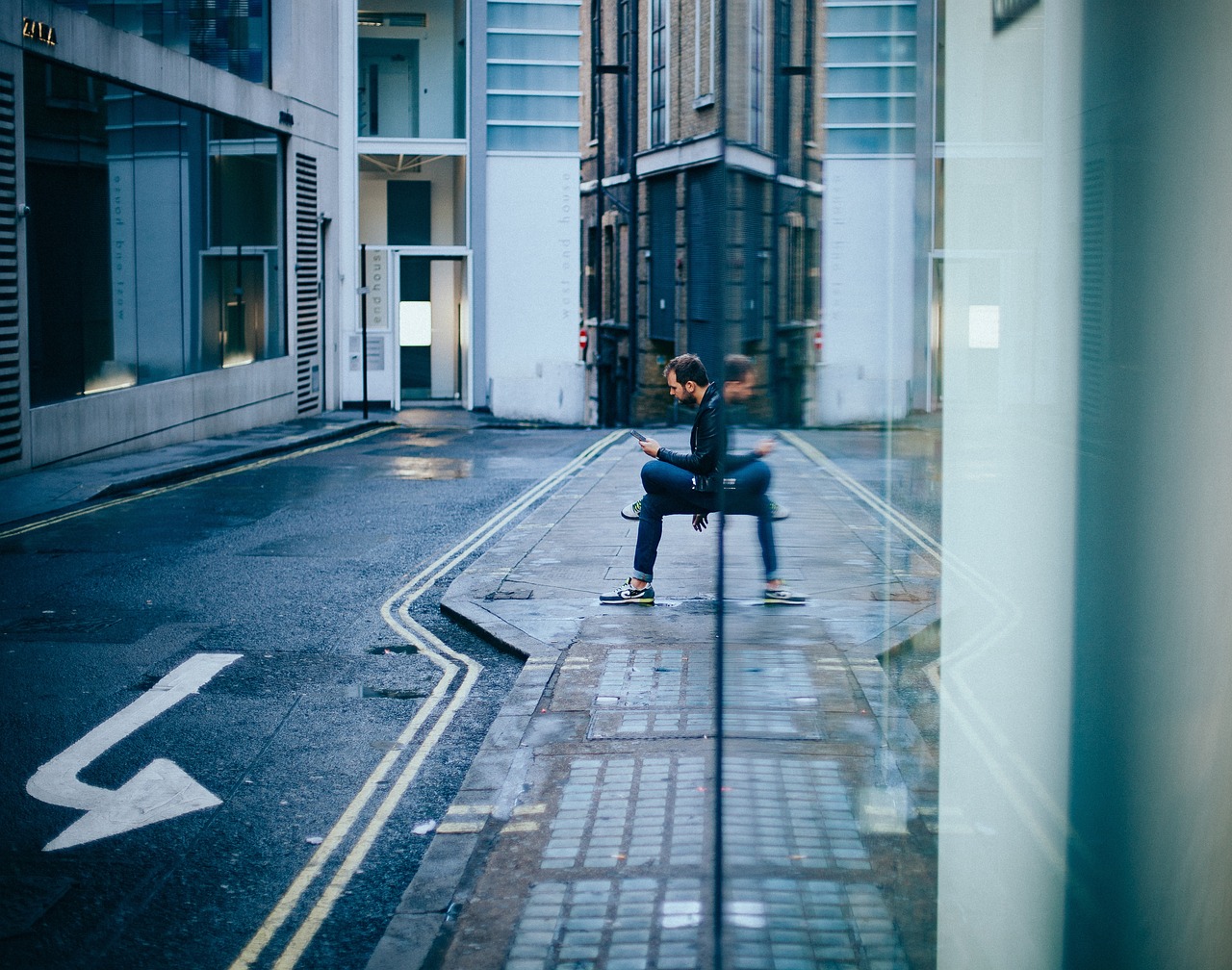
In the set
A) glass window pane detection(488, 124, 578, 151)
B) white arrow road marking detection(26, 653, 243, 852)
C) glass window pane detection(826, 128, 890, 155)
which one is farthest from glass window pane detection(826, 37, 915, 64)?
glass window pane detection(488, 124, 578, 151)

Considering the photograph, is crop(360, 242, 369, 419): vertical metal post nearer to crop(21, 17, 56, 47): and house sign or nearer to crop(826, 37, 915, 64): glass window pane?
crop(21, 17, 56, 47): and house sign

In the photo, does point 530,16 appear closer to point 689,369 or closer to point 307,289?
point 307,289

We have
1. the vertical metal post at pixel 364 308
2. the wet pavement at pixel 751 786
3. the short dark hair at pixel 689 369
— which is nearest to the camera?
the short dark hair at pixel 689 369

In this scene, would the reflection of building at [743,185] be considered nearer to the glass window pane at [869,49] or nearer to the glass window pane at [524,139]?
the glass window pane at [869,49]

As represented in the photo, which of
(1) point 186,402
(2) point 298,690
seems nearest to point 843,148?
(2) point 298,690

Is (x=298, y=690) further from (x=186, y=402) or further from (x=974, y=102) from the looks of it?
(x=186, y=402)

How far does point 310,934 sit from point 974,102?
3109 mm

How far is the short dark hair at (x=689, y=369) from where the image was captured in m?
3.01

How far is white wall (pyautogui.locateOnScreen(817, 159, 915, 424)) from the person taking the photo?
296 centimetres

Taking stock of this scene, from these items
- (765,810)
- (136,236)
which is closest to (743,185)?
(765,810)

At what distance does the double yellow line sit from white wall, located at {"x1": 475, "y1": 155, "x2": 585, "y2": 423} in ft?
48.0

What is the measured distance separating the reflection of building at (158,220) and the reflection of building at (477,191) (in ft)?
4.17

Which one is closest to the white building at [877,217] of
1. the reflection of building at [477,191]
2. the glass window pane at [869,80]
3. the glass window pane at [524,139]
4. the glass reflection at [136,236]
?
the glass window pane at [869,80]

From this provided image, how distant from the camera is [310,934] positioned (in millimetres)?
4262
